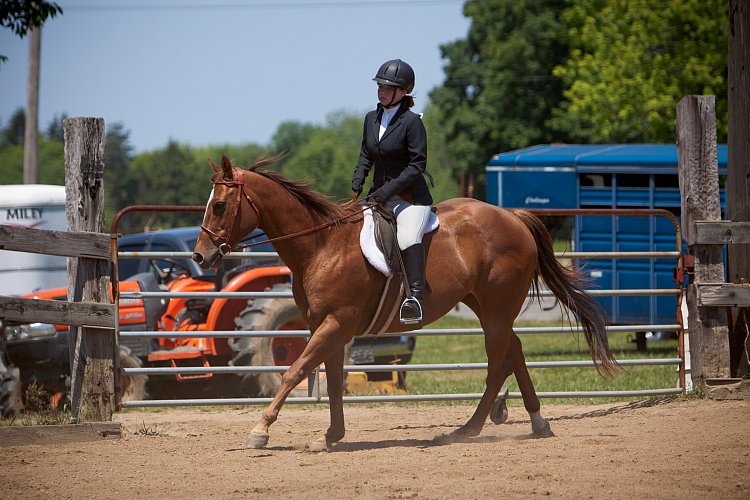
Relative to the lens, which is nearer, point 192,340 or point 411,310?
point 411,310

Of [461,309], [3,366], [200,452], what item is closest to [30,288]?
[3,366]

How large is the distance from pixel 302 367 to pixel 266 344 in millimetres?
3812

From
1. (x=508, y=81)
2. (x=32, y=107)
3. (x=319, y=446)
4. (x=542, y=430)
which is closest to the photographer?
(x=319, y=446)

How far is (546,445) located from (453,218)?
183 centimetres

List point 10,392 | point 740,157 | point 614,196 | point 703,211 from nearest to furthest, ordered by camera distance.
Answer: point 703,211 → point 740,157 → point 10,392 → point 614,196

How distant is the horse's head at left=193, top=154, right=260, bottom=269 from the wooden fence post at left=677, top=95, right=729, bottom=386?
13.6 feet

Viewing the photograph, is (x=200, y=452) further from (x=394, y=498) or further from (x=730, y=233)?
(x=730, y=233)

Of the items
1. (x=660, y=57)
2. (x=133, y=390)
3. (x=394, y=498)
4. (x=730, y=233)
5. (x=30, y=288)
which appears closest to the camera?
(x=394, y=498)

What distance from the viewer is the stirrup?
22.2ft

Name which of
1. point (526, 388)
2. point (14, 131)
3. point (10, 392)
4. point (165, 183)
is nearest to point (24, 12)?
point (10, 392)

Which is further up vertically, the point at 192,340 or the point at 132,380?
the point at 192,340

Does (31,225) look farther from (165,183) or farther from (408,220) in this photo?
(165,183)

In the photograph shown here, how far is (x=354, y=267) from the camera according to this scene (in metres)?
6.77

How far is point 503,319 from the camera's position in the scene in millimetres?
7312
